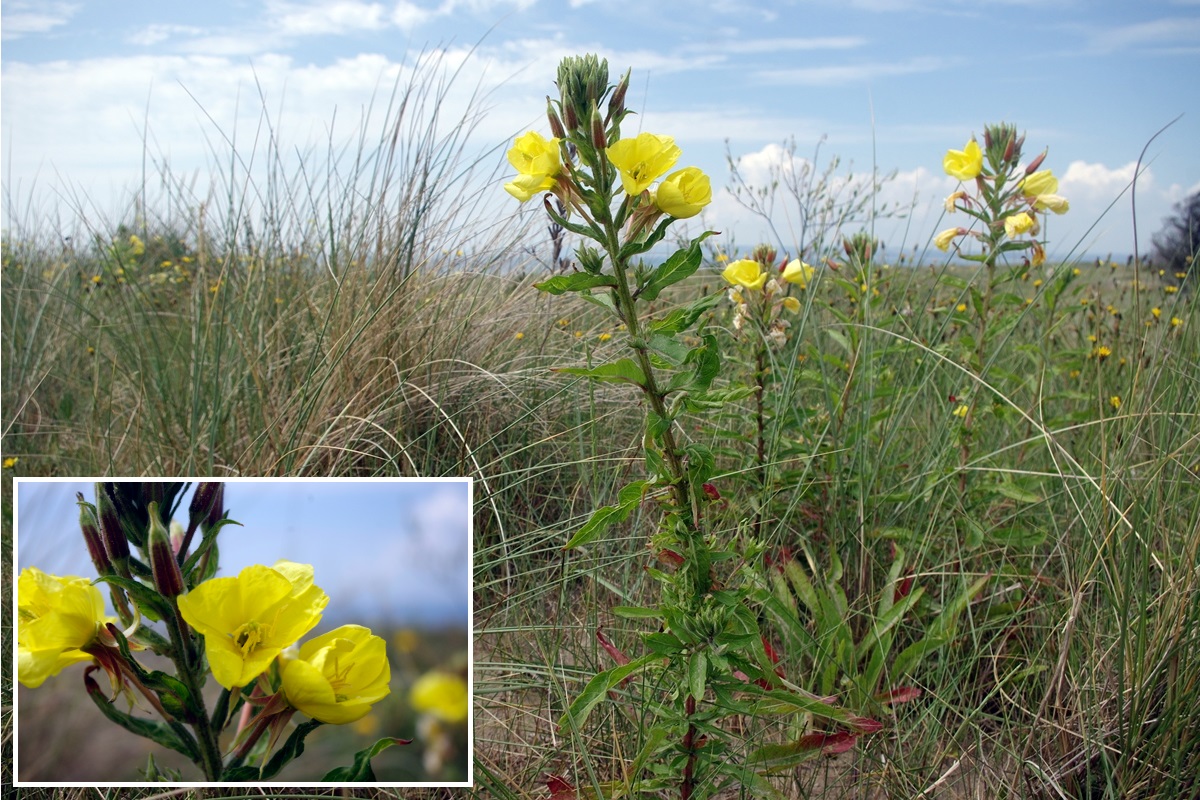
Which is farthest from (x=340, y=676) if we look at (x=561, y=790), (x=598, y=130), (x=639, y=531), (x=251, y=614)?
(x=639, y=531)

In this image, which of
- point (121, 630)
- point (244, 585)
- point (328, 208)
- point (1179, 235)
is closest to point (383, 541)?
point (244, 585)

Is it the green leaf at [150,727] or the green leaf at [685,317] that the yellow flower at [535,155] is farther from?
the green leaf at [150,727]

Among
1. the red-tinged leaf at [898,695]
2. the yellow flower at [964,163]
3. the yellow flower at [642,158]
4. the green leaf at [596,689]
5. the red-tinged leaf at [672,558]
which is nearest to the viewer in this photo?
the yellow flower at [642,158]

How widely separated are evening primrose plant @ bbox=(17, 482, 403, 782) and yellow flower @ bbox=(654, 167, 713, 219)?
0.65 meters

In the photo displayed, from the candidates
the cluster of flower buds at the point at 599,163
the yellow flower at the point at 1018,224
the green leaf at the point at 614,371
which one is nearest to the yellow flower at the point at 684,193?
the cluster of flower buds at the point at 599,163

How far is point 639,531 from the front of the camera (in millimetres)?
2059

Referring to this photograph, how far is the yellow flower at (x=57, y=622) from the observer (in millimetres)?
1049

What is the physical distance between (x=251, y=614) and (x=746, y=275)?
145 centimetres

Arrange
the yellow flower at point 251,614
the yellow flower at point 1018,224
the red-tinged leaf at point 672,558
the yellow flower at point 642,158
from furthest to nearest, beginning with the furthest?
the yellow flower at point 1018,224 < the red-tinged leaf at point 672,558 < the yellow flower at point 642,158 < the yellow flower at point 251,614

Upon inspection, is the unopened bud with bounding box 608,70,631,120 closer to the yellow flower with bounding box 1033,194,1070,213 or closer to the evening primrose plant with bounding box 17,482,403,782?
the evening primrose plant with bounding box 17,482,403,782

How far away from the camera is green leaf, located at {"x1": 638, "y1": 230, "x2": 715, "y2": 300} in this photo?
1136mm

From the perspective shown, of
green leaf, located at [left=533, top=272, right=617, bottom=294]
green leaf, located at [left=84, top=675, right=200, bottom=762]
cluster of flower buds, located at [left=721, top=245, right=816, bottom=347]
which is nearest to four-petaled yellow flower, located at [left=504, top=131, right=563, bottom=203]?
green leaf, located at [left=533, top=272, right=617, bottom=294]

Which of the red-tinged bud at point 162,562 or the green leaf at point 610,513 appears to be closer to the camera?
the red-tinged bud at point 162,562

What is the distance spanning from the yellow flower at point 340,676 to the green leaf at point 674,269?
564 mm
